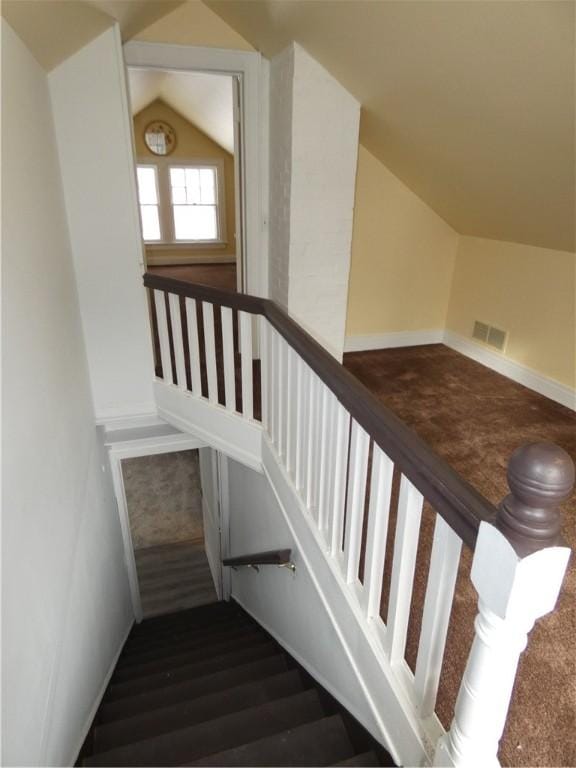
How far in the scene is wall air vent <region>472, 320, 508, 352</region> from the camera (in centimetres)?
368

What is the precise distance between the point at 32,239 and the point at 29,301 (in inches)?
11.9

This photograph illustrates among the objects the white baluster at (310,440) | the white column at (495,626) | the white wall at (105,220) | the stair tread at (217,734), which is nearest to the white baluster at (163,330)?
the white wall at (105,220)

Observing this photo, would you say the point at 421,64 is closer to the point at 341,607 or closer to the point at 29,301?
the point at 29,301

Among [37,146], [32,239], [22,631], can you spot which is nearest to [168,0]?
[37,146]

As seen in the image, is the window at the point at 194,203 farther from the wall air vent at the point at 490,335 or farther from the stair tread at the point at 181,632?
the stair tread at the point at 181,632

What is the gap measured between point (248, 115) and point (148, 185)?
477 cm

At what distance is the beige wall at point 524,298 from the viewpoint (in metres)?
3.14

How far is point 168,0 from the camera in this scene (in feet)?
8.55

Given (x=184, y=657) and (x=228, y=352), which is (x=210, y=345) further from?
(x=184, y=657)

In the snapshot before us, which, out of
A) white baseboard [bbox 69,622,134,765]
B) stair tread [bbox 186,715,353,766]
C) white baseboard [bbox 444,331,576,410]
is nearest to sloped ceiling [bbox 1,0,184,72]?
stair tread [bbox 186,715,353,766]

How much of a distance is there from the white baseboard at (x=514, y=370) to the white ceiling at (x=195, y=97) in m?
3.41

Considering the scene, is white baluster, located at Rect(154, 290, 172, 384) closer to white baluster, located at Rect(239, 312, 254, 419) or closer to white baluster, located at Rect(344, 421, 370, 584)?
white baluster, located at Rect(239, 312, 254, 419)

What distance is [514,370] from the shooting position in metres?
3.59

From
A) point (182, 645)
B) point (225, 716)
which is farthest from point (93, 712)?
point (182, 645)
